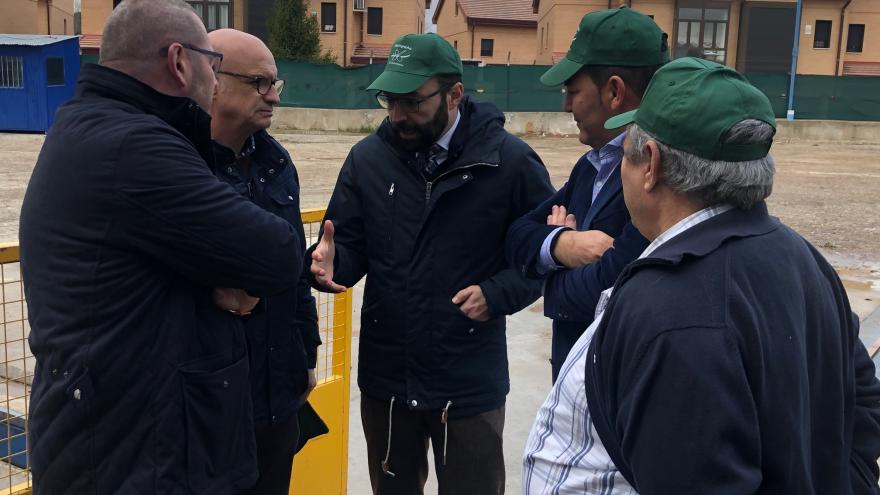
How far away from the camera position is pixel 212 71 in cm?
208

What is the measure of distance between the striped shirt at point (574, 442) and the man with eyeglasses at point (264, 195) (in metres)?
1.08

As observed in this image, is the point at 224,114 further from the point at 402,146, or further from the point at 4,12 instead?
the point at 4,12

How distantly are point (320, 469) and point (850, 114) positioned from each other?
3036cm

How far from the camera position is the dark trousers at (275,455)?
262 cm

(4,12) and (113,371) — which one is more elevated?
(4,12)

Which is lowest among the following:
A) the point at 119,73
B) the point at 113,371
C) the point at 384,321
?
the point at 384,321

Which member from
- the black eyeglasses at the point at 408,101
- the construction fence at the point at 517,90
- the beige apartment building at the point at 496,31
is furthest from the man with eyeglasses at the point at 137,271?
the beige apartment building at the point at 496,31

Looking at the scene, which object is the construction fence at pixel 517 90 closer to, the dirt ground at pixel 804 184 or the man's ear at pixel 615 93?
the dirt ground at pixel 804 184

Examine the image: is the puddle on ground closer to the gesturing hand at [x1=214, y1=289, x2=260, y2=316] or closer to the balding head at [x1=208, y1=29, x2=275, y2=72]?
the balding head at [x1=208, y1=29, x2=275, y2=72]

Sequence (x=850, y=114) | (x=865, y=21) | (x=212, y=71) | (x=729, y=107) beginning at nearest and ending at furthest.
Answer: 1. (x=729, y=107)
2. (x=212, y=71)
3. (x=850, y=114)
4. (x=865, y=21)

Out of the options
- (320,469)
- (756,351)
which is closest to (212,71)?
(756,351)

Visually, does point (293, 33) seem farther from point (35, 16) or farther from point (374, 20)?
point (35, 16)

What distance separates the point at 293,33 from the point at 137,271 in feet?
113

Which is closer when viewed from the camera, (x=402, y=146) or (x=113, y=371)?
(x=113, y=371)
